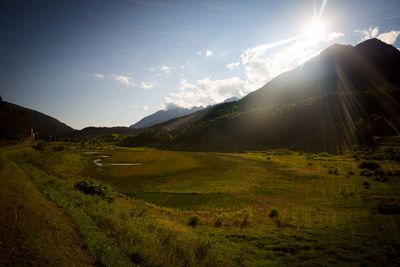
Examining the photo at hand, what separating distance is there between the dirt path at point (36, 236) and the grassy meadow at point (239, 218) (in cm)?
71

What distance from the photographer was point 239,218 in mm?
29625

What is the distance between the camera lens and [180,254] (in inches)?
647

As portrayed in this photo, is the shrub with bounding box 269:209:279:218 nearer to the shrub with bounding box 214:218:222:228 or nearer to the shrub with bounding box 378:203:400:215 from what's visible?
the shrub with bounding box 214:218:222:228

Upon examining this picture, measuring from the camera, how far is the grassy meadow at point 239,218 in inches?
657

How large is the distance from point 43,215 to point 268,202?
97.8 feet

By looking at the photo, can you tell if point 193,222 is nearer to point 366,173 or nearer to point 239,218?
point 239,218

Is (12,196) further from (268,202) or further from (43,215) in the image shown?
(268,202)

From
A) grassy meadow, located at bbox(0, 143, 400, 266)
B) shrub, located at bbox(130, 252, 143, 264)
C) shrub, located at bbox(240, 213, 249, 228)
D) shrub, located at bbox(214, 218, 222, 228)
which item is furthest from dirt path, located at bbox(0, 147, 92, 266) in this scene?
shrub, located at bbox(240, 213, 249, 228)

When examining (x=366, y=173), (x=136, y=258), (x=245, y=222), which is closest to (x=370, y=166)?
(x=366, y=173)

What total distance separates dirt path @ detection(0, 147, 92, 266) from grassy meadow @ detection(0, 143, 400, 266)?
710 millimetres

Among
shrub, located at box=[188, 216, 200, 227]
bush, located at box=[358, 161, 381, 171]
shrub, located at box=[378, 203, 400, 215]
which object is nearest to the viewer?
shrub, located at box=[188, 216, 200, 227]

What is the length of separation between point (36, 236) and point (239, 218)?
21777 mm

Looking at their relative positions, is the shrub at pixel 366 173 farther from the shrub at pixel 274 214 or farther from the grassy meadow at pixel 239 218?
the shrub at pixel 274 214

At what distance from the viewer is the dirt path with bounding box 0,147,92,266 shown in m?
10.6
